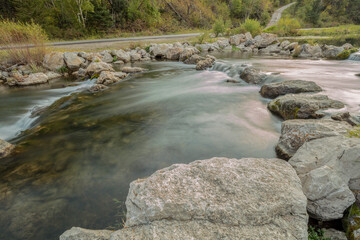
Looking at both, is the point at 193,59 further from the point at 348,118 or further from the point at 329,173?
the point at 329,173

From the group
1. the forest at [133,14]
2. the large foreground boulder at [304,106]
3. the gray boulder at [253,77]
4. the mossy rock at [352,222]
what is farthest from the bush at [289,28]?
the mossy rock at [352,222]

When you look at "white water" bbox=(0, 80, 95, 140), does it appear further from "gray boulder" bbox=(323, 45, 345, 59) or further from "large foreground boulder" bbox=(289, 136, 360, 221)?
"gray boulder" bbox=(323, 45, 345, 59)

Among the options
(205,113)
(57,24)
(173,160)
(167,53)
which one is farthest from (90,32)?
(173,160)

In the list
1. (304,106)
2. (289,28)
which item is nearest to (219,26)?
(289,28)

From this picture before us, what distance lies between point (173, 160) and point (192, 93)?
5.02m

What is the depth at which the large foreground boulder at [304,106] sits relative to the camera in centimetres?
479

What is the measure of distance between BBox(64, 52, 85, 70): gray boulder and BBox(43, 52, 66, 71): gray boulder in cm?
36

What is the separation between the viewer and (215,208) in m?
1.74

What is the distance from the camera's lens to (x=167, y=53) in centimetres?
1739

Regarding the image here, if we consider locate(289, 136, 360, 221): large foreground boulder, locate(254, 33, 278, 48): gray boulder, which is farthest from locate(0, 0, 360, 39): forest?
locate(289, 136, 360, 221): large foreground boulder

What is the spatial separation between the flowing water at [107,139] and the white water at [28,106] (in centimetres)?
4

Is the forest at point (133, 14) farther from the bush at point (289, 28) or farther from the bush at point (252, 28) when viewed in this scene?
the bush at point (289, 28)

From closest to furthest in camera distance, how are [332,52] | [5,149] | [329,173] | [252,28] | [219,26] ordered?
1. [329,173]
2. [5,149]
3. [332,52]
4. [252,28]
5. [219,26]

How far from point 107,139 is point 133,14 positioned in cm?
3375
